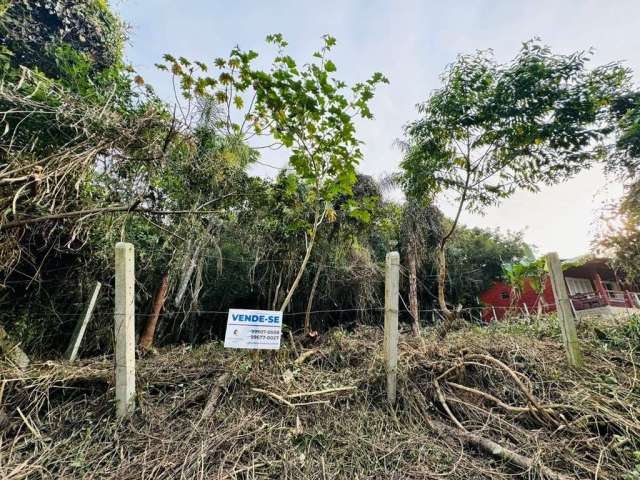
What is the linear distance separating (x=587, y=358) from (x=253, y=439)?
3808 mm

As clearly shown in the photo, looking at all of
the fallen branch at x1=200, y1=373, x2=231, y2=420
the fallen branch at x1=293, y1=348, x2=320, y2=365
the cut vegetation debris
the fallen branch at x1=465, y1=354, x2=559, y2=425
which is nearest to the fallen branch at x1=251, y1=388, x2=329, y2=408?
the cut vegetation debris

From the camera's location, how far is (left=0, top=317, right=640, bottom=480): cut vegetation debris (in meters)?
2.13

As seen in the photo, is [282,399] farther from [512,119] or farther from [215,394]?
[512,119]

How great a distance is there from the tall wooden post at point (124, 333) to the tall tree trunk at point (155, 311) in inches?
112

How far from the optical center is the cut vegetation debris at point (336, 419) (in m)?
2.13

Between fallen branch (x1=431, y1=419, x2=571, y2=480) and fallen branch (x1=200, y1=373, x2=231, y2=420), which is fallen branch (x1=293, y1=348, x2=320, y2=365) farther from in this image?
fallen branch (x1=431, y1=419, x2=571, y2=480)

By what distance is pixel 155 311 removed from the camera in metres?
5.32

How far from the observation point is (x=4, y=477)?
1.93m

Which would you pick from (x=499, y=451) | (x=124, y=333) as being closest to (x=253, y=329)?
(x=124, y=333)

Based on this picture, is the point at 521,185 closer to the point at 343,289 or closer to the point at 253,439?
the point at 343,289

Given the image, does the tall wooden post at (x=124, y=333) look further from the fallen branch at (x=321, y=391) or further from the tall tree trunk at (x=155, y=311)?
the tall tree trunk at (x=155, y=311)

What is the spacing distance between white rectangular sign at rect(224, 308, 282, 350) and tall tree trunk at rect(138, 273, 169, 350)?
3057 millimetres

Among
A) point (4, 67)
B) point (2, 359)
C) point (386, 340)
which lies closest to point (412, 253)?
point (386, 340)

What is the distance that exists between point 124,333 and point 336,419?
2.08 metres
